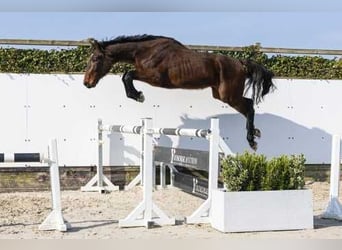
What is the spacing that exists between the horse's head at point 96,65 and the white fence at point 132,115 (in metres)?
0.81

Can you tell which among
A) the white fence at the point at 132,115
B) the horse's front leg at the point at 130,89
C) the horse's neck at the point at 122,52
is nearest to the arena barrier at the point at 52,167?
the horse's front leg at the point at 130,89

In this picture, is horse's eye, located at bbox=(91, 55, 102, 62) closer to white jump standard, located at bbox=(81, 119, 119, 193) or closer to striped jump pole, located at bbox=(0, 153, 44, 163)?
white jump standard, located at bbox=(81, 119, 119, 193)

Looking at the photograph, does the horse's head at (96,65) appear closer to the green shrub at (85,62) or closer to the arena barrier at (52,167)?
the green shrub at (85,62)

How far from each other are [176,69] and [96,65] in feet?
2.98

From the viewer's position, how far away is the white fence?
6.89 m

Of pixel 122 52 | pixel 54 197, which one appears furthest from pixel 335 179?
pixel 122 52

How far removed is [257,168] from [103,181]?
115 inches

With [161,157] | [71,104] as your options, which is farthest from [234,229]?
[71,104]

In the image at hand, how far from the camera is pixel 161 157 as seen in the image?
643cm

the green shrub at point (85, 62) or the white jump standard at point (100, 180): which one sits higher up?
the green shrub at point (85, 62)

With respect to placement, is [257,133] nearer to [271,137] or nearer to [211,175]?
[271,137]

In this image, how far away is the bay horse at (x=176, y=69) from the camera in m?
6.23

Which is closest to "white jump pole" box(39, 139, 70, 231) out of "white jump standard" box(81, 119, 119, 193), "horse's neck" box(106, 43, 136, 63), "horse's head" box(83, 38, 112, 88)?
"horse's head" box(83, 38, 112, 88)

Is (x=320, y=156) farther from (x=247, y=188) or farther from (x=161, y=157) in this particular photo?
(x=247, y=188)
